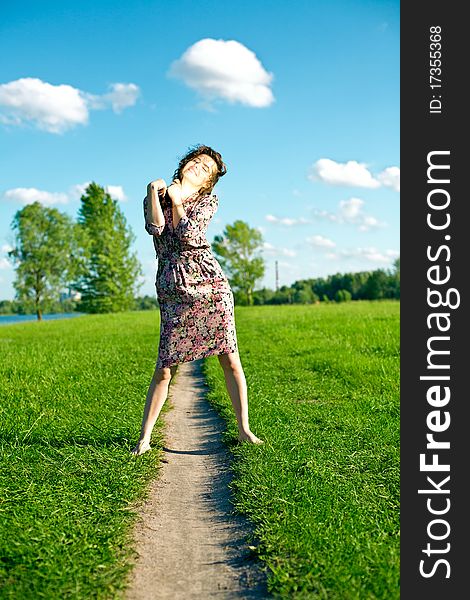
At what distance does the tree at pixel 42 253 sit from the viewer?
2247 inches

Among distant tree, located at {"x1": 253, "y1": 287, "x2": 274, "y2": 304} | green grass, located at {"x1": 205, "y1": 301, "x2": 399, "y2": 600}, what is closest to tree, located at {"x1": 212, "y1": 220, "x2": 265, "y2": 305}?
distant tree, located at {"x1": 253, "y1": 287, "x2": 274, "y2": 304}

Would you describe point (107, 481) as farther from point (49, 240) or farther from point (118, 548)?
point (49, 240)

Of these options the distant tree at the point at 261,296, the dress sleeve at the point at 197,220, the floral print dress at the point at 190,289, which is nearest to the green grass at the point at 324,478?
the floral print dress at the point at 190,289

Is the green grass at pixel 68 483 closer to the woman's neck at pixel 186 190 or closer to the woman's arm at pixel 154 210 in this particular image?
the woman's arm at pixel 154 210

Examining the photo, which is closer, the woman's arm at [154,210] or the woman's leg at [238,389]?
the woman's arm at [154,210]

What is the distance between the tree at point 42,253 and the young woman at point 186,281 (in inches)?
2110

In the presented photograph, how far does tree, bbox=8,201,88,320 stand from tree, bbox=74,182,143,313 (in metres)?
3.58

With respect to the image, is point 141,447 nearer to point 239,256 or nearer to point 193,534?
point 193,534

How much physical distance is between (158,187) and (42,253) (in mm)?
54225

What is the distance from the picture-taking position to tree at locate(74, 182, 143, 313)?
6266 cm

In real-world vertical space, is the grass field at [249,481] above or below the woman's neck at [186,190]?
below

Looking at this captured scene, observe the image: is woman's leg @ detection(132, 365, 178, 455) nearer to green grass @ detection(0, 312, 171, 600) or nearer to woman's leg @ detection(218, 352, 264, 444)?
green grass @ detection(0, 312, 171, 600)

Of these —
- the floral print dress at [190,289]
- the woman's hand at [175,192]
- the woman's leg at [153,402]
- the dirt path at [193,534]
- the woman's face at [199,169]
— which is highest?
the woman's face at [199,169]

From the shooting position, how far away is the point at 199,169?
5703 mm
